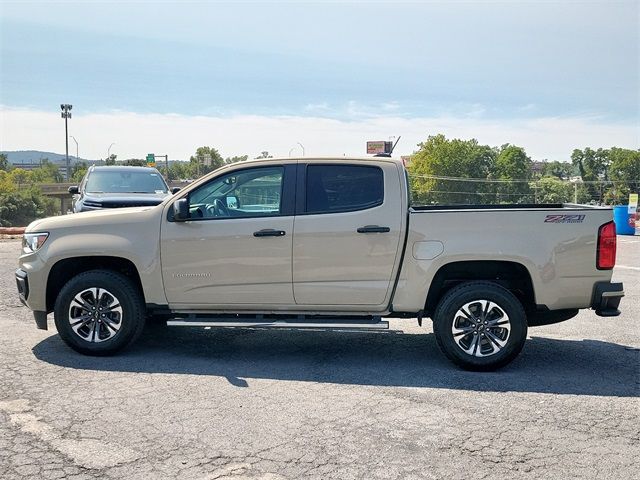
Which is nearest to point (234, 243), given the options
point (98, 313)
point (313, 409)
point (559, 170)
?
point (98, 313)

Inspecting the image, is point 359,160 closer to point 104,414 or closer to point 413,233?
point 413,233

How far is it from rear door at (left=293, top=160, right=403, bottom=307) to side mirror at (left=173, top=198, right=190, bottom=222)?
3.47 ft

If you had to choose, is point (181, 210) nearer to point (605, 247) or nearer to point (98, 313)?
point (98, 313)

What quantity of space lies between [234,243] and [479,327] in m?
2.39

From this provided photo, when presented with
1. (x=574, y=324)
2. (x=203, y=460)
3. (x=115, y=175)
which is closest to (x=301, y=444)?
(x=203, y=460)

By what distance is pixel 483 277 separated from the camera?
18.6 feet

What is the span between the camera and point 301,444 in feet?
12.6

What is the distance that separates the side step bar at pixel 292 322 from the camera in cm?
548

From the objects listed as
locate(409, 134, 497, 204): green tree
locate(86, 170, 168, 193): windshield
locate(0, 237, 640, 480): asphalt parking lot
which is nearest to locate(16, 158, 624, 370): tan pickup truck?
locate(0, 237, 640, 480): asphalt parking lot

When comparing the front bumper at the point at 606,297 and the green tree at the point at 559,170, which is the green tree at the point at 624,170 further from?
the front bumper at the point at 606,297

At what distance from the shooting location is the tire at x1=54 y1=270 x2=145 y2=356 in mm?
5695

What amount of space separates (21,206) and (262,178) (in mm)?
55523

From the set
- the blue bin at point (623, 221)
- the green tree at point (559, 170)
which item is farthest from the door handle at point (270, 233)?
the green tree at point (559, 170)

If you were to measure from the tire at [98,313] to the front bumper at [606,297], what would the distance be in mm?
4226
